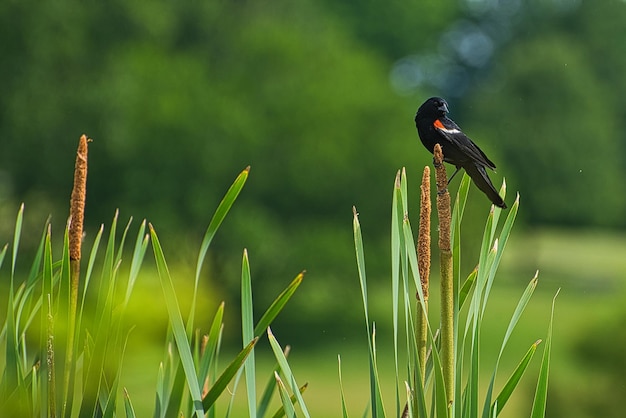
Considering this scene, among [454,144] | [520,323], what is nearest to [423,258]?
[454,144]

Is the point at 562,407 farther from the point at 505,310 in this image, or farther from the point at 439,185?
the point at 505,310

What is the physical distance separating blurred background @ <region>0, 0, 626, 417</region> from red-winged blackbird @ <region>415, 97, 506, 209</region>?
9.35m

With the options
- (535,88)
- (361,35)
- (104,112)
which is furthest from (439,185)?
(361,35)

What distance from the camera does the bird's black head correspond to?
107 centimetres

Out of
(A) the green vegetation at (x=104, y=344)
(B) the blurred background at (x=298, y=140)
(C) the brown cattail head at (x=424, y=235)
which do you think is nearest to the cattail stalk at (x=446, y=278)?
(C) the brown cattail head at (x=424, y=235)

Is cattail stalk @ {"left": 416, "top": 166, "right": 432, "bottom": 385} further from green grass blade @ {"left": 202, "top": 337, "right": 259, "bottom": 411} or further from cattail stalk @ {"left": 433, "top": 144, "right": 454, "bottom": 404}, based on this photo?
green grass blade @ {"left": 202, "top": 337, "right": 259, "bottom": 411}

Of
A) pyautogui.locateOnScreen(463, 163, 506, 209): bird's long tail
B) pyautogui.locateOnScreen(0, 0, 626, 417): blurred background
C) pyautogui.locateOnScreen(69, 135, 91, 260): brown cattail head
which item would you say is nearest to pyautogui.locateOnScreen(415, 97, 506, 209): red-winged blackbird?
pyautogui.locateOnScreen(463, 163, 506, 209): bird's long tail

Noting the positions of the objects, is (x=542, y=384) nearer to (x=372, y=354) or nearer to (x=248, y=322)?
(x=372, y=354)

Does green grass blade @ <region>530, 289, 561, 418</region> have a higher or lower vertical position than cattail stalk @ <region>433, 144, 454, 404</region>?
lower

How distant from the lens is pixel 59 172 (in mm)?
13656

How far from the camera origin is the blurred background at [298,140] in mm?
13758

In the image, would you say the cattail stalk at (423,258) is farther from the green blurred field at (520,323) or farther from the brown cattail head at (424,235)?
the green blurred field at (520,323)

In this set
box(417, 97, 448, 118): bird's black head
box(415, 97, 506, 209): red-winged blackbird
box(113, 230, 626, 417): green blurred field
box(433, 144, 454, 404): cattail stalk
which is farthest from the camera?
box(113, 230, 626, 417): green blurred field

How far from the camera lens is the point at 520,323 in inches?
769
